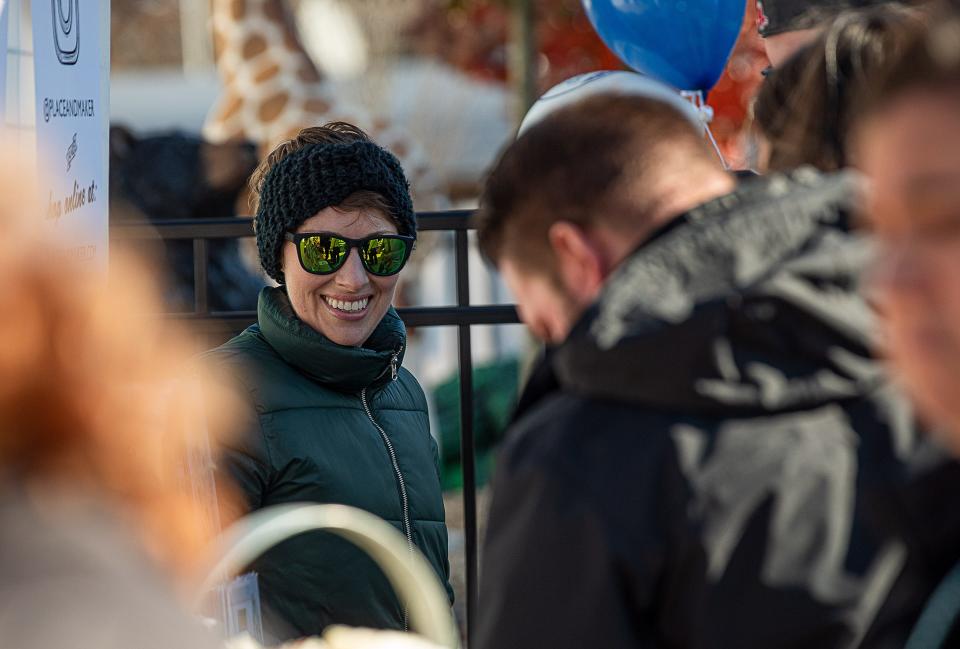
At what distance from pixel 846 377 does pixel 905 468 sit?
12 cm

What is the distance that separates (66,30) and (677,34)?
1.87 m

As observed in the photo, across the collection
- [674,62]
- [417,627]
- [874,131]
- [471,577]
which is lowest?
[471,577]

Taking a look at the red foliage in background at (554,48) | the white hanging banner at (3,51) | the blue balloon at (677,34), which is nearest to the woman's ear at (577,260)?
the white hanging banner at (3,51)

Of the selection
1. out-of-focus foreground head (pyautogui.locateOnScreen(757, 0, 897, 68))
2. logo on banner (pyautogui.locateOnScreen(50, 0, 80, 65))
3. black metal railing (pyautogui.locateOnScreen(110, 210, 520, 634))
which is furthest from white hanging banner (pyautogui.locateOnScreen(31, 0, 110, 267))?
out-of-focus foreground head (pyautogui.locateOnScreen(757, 0, 897, 68))

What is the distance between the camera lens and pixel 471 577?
331cm

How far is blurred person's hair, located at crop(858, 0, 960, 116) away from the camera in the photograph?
3.09ft

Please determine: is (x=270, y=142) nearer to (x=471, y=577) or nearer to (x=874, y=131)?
(x=471, y=577)

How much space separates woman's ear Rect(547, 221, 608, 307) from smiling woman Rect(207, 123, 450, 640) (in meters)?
1.05

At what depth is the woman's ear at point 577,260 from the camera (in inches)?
59.6

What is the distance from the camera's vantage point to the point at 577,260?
5.01 ft

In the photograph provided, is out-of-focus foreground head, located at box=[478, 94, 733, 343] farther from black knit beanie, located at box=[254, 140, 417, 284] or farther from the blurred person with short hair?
black knit beanie, located at box=[254, 140, 417, 284]

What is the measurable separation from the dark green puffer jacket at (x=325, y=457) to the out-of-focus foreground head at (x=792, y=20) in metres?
1.05

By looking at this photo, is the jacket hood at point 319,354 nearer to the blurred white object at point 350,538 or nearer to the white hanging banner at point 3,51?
the white hanging banner at point 3,51

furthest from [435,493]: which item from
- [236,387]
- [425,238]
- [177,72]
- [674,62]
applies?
[177,72]
